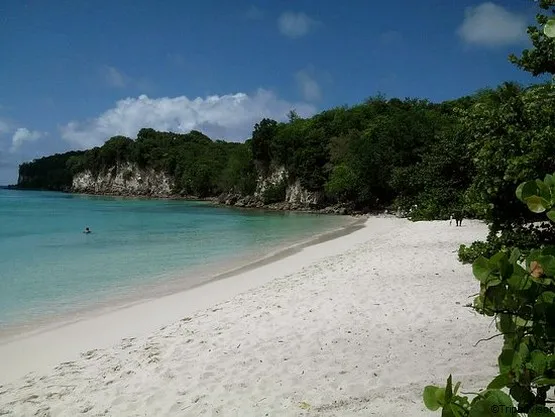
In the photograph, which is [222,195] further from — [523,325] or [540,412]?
[540,412]

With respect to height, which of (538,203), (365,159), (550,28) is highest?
(365,159)

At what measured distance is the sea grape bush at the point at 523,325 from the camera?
1578 millimetres

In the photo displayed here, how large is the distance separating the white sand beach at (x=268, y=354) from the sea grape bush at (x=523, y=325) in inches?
128

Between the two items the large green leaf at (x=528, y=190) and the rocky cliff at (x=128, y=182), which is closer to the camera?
the large green leaf at (x=528, y=190)

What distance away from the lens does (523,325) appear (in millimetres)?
1744

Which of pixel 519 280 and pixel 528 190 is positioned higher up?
pixel 528 190

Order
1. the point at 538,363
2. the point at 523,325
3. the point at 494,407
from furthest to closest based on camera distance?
1. the point at 523,325
2. the point at 538,363
3. the point at 494,407

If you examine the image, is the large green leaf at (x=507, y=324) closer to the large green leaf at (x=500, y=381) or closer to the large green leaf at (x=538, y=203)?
the large green leaf at (x=500, y=381)

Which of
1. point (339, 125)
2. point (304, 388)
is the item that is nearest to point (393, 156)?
point (339, 125)

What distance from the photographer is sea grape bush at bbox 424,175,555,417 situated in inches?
62.1

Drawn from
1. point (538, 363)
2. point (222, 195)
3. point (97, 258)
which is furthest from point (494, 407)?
point (222, 195)

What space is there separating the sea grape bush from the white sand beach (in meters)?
3.25

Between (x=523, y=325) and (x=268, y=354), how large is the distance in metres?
5.17

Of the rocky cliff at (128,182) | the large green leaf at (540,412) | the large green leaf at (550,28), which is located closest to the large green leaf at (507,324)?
the large green leaf at (540,412)
